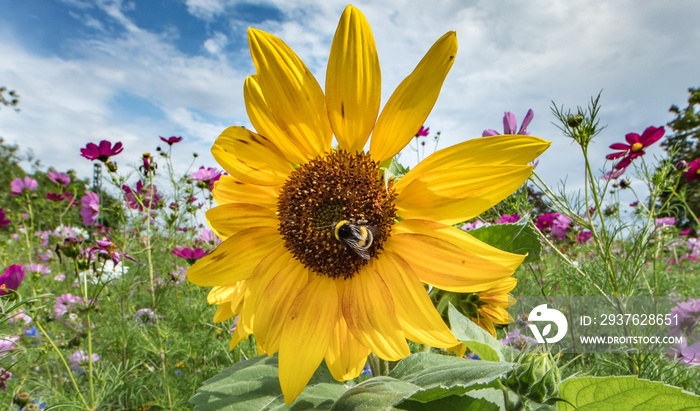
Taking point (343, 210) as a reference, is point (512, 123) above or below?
above

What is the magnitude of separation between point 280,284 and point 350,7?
0.45m

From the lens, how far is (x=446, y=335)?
55 cm

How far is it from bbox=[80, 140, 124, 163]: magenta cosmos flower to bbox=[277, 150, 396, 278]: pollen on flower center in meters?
2.05

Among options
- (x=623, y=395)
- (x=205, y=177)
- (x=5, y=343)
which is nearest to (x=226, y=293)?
(x=623, y=395)

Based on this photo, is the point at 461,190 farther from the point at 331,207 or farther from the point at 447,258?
the point at 331,207

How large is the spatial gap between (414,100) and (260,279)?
0.38 metres

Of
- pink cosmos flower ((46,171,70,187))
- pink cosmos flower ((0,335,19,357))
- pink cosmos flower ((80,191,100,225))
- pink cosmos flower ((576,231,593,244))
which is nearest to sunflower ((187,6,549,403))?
pink cosmos flower ((0,335,19,357))

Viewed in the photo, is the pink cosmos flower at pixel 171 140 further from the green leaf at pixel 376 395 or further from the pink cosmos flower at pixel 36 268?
the green leaf at pixel 376 395

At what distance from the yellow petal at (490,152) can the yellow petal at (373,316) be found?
0.20 metres

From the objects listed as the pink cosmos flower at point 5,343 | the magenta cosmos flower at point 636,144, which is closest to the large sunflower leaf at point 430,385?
the pink cosmos flower at point 5,343

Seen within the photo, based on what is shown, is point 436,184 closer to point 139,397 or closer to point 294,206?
point 294,206

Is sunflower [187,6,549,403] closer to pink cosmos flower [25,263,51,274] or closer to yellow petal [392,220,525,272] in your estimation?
yellow petal [392,220,525,272]

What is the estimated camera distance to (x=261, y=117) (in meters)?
0.67

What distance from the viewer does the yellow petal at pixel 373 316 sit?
0.57 metres
